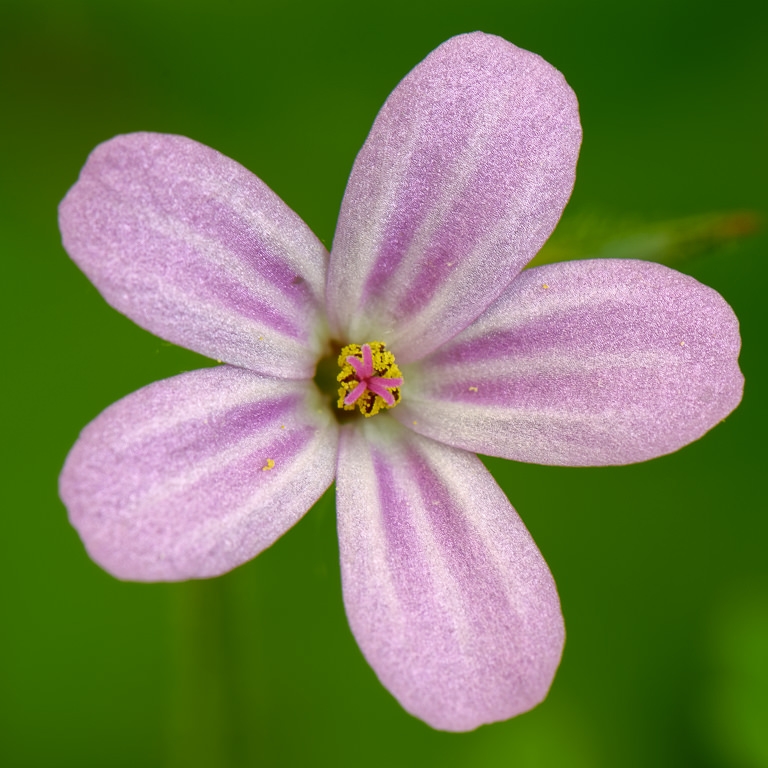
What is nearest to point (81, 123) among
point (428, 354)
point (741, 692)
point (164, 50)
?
point (164, 50)

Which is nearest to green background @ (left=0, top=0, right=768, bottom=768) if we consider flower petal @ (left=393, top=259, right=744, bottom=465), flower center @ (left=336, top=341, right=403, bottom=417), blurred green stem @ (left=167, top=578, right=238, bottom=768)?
blurred green stem @ (left=167, top=578, right=238, bottom=768)

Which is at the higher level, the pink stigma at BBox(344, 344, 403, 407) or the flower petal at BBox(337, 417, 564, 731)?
the pink stigma at BBox(344, 344, 403, 407)

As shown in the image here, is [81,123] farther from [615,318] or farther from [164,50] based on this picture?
[615,318]

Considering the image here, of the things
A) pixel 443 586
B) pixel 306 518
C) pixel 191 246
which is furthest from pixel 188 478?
pixel 306 518

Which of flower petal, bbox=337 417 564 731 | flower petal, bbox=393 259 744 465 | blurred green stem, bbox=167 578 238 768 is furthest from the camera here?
blurred green stem, bbox=167 578 238 768

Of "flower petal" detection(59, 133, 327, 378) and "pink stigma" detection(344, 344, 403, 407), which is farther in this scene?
"pink stigma" detection(344, 344, 403, 407)

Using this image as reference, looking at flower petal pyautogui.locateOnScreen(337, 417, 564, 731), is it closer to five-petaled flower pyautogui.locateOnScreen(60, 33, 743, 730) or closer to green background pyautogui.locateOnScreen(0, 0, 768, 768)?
five-petaled flower pyautogui.locateOnScreen(60, 33, 743, 730)

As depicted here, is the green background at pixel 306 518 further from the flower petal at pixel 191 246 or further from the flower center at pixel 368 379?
the flower petal at pixel 191 246
